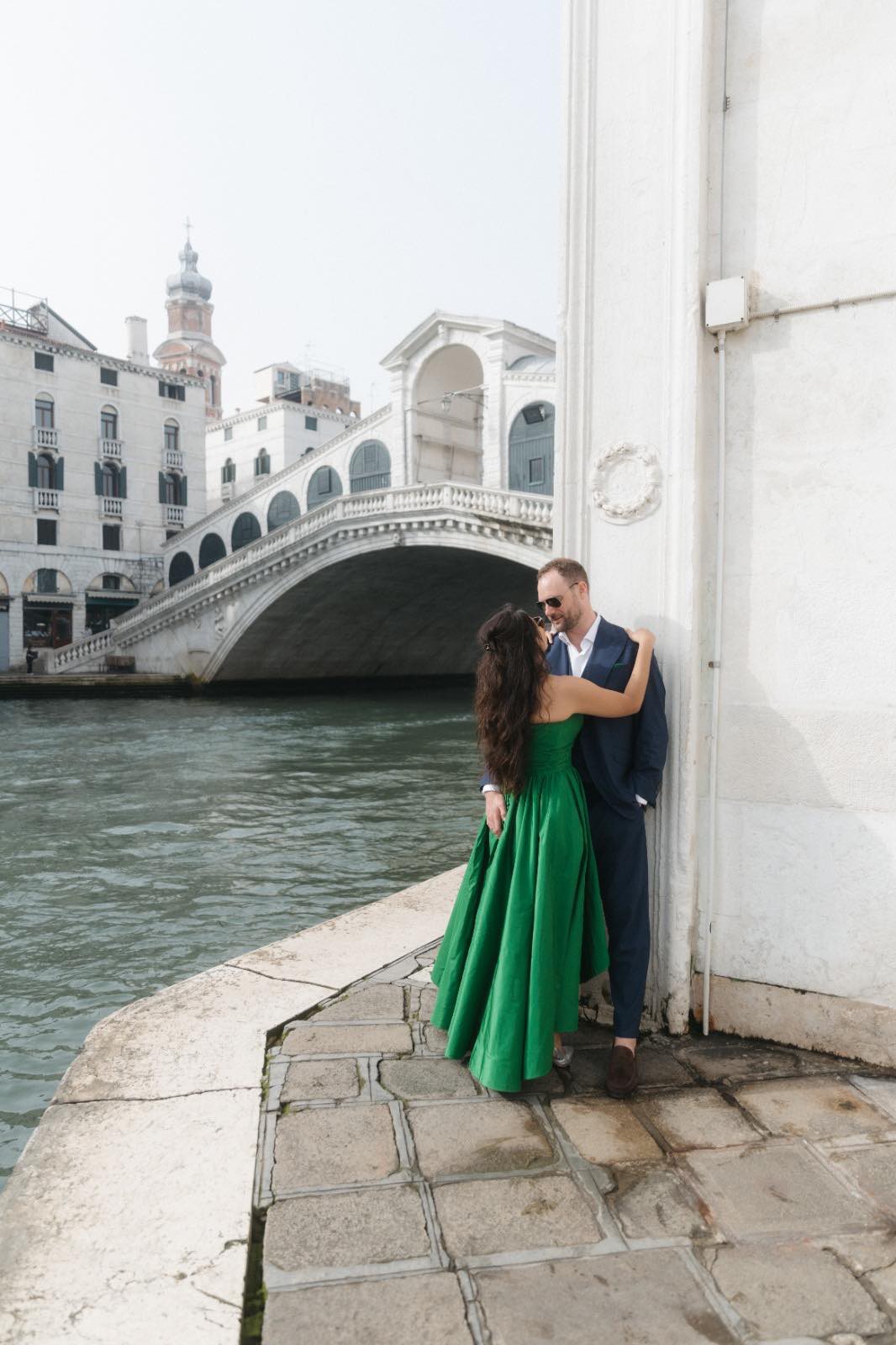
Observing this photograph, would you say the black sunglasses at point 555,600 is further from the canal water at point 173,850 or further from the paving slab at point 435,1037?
the canal water at point 173,850

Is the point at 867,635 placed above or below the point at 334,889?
above

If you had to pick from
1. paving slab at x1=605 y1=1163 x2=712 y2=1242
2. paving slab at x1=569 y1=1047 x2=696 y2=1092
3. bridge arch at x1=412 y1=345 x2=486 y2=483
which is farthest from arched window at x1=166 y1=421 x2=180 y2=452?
paving slab at x1=605 y1=1163 x2=712 y2=1242

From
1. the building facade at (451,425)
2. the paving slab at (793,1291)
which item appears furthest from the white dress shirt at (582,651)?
the building facade at (451,425)

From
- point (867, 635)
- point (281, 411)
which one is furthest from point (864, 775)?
point (281, 411)

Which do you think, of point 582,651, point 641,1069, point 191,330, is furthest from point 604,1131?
point 191,330

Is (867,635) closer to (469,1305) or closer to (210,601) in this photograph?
(469,1305)

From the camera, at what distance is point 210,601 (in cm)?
2452

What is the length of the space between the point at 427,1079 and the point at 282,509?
30.0 m

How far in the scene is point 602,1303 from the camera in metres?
1.68

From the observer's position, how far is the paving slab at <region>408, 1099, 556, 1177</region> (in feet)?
6.92

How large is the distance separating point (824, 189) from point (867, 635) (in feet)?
3.81

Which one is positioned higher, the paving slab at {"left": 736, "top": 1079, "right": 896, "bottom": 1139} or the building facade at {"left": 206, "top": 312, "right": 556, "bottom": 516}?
the building facade at {"left": 206, "top": 312, "right": 556, "bottom": 516}

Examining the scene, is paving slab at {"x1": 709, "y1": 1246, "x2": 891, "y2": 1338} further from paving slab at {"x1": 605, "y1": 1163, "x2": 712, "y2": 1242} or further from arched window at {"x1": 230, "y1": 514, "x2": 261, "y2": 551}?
arched window at {"x1": 230, "y1": 514, "x2": 261, "y2": 551}

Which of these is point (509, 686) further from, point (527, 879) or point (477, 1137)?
point (477, 1137)
